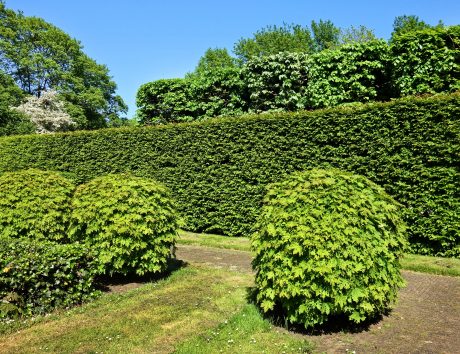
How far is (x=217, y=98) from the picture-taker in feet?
54.3

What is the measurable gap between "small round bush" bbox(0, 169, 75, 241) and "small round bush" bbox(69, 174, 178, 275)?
123 centimetres

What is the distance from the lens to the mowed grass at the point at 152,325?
4359 mm

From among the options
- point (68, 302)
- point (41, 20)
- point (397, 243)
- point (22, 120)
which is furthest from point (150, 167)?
point (41, 20)

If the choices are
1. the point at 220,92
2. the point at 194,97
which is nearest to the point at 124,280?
the point at 220,92

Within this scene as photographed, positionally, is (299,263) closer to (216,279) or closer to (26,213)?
(216,279)

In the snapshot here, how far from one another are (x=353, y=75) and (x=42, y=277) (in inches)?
435

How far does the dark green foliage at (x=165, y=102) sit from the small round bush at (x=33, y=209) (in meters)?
9.46

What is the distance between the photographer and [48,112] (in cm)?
3288

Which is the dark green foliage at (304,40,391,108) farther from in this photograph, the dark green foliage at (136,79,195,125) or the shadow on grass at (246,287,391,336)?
the shadow on grass at (246,287,391,336)

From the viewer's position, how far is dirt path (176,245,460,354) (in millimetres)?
4180

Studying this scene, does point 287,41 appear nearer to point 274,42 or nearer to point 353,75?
point 274,42

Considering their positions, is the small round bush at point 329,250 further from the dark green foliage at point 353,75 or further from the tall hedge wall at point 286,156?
the dark green foliage at point 353,75

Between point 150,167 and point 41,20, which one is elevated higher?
point 41,20

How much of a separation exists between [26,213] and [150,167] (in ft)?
17.4
